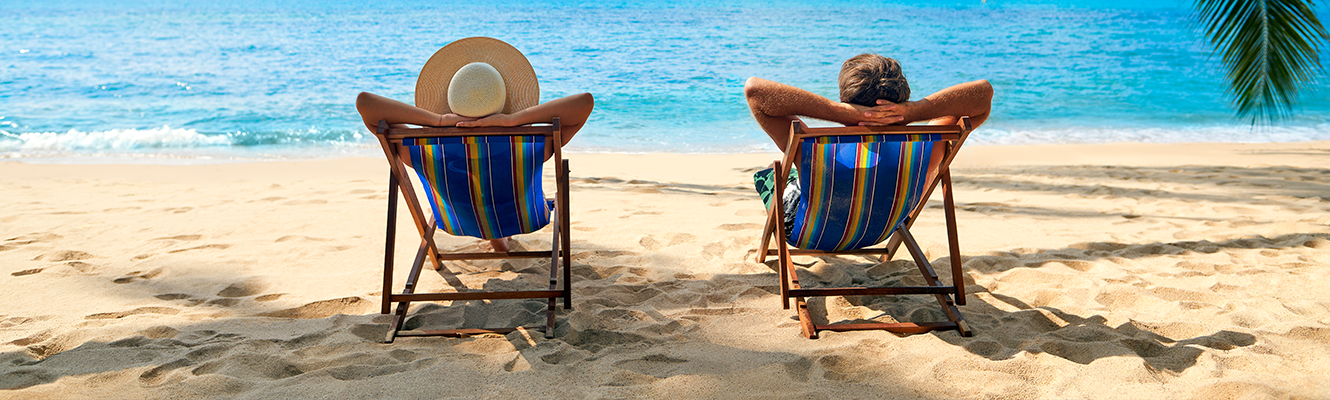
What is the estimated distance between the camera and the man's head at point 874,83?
92.7 inches

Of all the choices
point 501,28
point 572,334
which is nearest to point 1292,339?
point 572,334

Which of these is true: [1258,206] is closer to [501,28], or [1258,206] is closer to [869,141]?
[869,141]

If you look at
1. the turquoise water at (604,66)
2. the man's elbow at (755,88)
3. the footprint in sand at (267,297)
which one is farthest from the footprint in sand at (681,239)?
the turquoise water at (604,66)

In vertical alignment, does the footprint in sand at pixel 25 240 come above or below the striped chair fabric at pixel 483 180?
below

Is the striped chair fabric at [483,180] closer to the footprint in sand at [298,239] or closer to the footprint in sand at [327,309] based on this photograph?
the footprint in sand at [327,309]

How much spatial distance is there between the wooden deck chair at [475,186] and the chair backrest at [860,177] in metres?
0.84

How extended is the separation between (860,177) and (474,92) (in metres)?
1.31

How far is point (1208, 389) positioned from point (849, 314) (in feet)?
3.51

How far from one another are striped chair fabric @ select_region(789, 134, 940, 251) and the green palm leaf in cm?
321

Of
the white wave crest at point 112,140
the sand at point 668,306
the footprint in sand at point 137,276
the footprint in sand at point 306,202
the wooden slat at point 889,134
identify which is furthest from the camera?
the white wave crest at point 112,140

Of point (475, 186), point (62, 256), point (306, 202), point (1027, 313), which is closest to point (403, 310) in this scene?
point (475, 186)

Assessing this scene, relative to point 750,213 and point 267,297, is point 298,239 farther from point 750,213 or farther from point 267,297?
point 750,213

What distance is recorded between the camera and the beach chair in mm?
2254

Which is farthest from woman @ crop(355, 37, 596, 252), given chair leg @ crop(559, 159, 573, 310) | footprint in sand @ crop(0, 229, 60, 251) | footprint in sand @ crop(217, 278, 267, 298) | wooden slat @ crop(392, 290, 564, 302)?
footprint in sand @ crop(0, 229, 60, 251)
